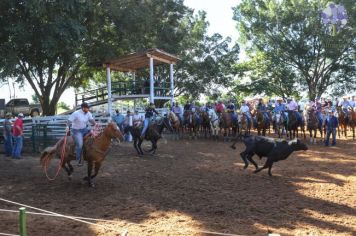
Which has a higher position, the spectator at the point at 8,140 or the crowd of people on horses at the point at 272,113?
the crowd of people on horses at the point at 272,113

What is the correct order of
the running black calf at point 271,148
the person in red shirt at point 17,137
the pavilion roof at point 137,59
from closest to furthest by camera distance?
the running black calf at point 271,148 → the person in red shirt at point 17,137 → the pavilion roof at point 137,59

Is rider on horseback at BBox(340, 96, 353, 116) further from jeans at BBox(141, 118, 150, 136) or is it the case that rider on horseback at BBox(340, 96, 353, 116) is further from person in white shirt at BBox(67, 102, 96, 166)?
person in white shirt at BBox(67, 102, 96, 166)

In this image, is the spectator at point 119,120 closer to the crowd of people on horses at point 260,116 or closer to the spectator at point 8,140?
the crowd of people on horses at point 260,116

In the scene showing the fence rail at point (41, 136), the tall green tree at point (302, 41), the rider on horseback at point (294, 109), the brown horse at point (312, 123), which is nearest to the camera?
the fence rail at point (41, 136)

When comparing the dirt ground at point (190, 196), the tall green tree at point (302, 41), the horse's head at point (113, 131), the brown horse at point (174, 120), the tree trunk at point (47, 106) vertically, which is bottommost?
the dirt ground at point (190, 196)

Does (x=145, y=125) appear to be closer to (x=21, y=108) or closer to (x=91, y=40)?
(x=91, y=40)

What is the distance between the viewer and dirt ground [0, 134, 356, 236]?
8109 mm

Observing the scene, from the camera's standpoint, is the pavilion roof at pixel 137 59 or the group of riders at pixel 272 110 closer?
the group of riders at pixel 272 110

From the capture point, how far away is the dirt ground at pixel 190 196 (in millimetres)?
8109

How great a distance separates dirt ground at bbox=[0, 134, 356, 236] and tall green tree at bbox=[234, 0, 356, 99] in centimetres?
2657

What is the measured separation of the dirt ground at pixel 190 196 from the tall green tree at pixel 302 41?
87.2 ft

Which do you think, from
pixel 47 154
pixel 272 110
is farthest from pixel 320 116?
pixel 47 154

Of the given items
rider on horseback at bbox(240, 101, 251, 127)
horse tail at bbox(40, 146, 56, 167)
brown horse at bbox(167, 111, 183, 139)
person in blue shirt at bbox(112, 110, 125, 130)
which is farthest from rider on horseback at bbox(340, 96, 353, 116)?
horse tail at bbox(40, 146, 56, 167)

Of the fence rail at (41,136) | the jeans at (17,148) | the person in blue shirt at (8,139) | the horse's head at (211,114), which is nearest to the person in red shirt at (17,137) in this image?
the jeans at (17,148)
